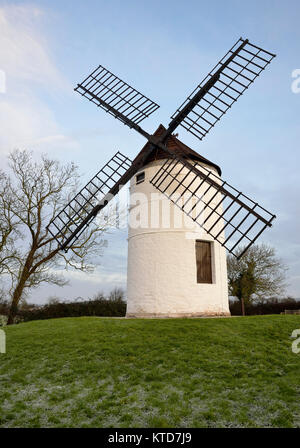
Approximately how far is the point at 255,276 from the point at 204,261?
1586cm

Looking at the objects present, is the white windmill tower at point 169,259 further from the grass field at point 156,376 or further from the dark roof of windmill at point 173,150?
the grass field at point 156,376

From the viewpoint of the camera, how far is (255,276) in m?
27.8

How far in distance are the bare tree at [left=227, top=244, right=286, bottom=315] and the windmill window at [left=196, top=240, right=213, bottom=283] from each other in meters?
14.1

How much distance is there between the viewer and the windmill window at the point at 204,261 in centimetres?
1357

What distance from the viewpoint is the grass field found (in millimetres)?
5372

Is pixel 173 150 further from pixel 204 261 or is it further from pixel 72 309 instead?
pixel 72 309

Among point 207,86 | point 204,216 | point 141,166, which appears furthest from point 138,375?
point 207,86

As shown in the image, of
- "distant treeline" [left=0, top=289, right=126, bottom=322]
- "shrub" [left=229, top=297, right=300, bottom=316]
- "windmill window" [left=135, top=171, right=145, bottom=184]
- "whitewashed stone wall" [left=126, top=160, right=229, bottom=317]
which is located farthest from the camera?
"shrub" [left=229, top=297, right=300, bottom=316]

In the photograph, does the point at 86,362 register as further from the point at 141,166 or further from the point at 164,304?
the point at 141,166

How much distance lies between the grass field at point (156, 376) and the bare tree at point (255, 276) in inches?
636

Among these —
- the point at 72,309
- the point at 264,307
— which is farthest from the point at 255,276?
the point at 72,309

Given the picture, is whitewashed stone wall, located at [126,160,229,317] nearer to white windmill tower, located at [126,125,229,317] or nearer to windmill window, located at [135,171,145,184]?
white windmill tower, located at [126,125,229,317]

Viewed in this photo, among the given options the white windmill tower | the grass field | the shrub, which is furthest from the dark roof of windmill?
the shrub
